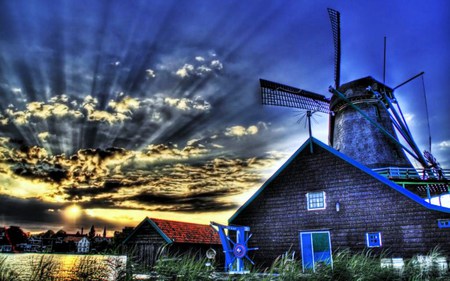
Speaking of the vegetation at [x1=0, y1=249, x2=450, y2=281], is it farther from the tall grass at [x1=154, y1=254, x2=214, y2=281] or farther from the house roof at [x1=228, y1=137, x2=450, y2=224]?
the house roof at [x1=228, y1=137, x2=450, y2=224]

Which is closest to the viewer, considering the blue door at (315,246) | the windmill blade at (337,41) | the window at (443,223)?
the window at (443,223)

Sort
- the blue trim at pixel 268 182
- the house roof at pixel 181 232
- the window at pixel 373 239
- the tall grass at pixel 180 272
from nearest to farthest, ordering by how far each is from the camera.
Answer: the tall grass at pixel 180 272 → the window at pixel 373 239 → the blue trim at pixel 268 182 → the house roof at pixel 181 232

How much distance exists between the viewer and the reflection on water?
5.83 meters

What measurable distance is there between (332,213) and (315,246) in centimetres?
199

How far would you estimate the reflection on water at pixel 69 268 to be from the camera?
19.1 feet

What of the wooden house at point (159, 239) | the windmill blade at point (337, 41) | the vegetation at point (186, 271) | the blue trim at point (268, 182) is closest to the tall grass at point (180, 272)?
the vegetation at point (186, 271)

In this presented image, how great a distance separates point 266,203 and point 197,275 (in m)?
13.9

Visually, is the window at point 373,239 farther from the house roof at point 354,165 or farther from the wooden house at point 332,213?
the house roof at point 354,165

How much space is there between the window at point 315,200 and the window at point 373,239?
2.68m

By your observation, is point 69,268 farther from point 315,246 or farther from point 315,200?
point 315,200

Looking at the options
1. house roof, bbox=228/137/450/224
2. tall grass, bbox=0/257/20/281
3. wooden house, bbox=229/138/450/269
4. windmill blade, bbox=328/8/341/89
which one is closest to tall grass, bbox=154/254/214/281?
tall grass, bbox=0/257/20/281

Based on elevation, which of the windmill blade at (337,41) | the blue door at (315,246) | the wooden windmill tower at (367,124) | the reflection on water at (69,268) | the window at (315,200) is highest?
the windmill blade at (337,41)

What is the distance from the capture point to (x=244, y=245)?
1955 cm

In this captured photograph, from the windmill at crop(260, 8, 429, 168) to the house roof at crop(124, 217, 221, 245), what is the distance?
1182 centimetres
